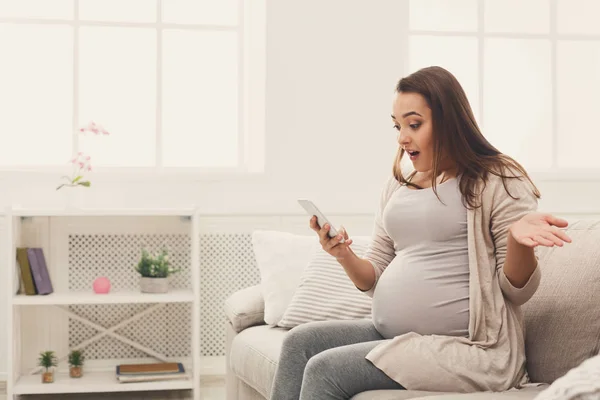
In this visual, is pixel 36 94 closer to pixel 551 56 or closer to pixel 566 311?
pixel 551 56

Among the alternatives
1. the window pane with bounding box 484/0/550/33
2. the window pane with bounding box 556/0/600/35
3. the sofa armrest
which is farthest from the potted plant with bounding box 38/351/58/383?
the window pane with bounding box 556/0/600/35

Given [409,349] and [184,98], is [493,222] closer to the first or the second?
[409,349]

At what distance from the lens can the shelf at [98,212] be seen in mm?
3508

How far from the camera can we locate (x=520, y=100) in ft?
14.6

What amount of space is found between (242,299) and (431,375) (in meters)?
1.40

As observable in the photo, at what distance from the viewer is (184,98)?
13.6ft

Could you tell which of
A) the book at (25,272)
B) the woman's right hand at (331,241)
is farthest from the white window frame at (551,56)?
the woman's right hand at (331,241)

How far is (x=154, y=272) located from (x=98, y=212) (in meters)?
0.38

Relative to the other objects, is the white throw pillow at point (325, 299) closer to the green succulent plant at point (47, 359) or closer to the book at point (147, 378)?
the book at point (147, 378)

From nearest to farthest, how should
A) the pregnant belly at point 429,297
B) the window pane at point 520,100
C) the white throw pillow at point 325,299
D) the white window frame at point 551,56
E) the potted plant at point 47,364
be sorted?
the pregnant belly at point 429,297 < the white throw pillow at point 325,299 < the potted plant at point 47,364 < the white window frame at point 551,56 < the window pane at point 520,100

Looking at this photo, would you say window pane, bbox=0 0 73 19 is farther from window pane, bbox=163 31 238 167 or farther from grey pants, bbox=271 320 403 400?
grey pants, bbox=271 320 403 400

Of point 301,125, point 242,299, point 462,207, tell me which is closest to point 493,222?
point 462,207

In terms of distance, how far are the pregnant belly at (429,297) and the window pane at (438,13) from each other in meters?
2.61

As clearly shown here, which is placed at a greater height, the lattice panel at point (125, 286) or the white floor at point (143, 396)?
the lattice panel at point (125, 286)
